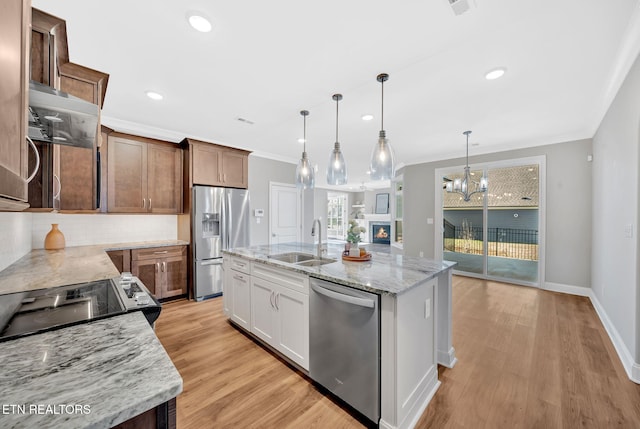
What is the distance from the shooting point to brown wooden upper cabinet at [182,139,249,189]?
385cm

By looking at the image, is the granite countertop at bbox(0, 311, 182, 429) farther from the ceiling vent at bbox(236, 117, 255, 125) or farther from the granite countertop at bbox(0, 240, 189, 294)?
the ceiling vent at bbox(236, 117, 255, 125)

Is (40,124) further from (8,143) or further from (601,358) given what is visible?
(601,358)

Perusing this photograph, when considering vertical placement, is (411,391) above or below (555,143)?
below

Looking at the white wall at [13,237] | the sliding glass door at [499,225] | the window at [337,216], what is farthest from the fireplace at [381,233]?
the white wall at [13,237]

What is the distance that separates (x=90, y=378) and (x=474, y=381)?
7.86 ft

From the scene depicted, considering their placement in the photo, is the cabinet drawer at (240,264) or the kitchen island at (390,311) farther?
the cabinet drawer at (240,264)

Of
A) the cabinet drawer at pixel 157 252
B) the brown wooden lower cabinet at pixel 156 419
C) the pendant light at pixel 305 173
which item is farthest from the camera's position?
the cabinet drawer at pixel 157 252

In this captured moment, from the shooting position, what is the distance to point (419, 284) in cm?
164

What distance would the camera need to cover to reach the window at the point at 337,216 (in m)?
11.7

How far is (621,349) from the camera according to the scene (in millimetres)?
2271

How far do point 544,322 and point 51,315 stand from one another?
434 cm

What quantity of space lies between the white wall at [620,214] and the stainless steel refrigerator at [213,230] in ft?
14.4

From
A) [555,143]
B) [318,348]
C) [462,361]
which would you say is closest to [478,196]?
[555,143]

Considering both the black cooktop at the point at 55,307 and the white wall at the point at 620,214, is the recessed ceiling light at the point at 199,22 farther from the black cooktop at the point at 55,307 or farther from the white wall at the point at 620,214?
the white wall at the point at 620,214
